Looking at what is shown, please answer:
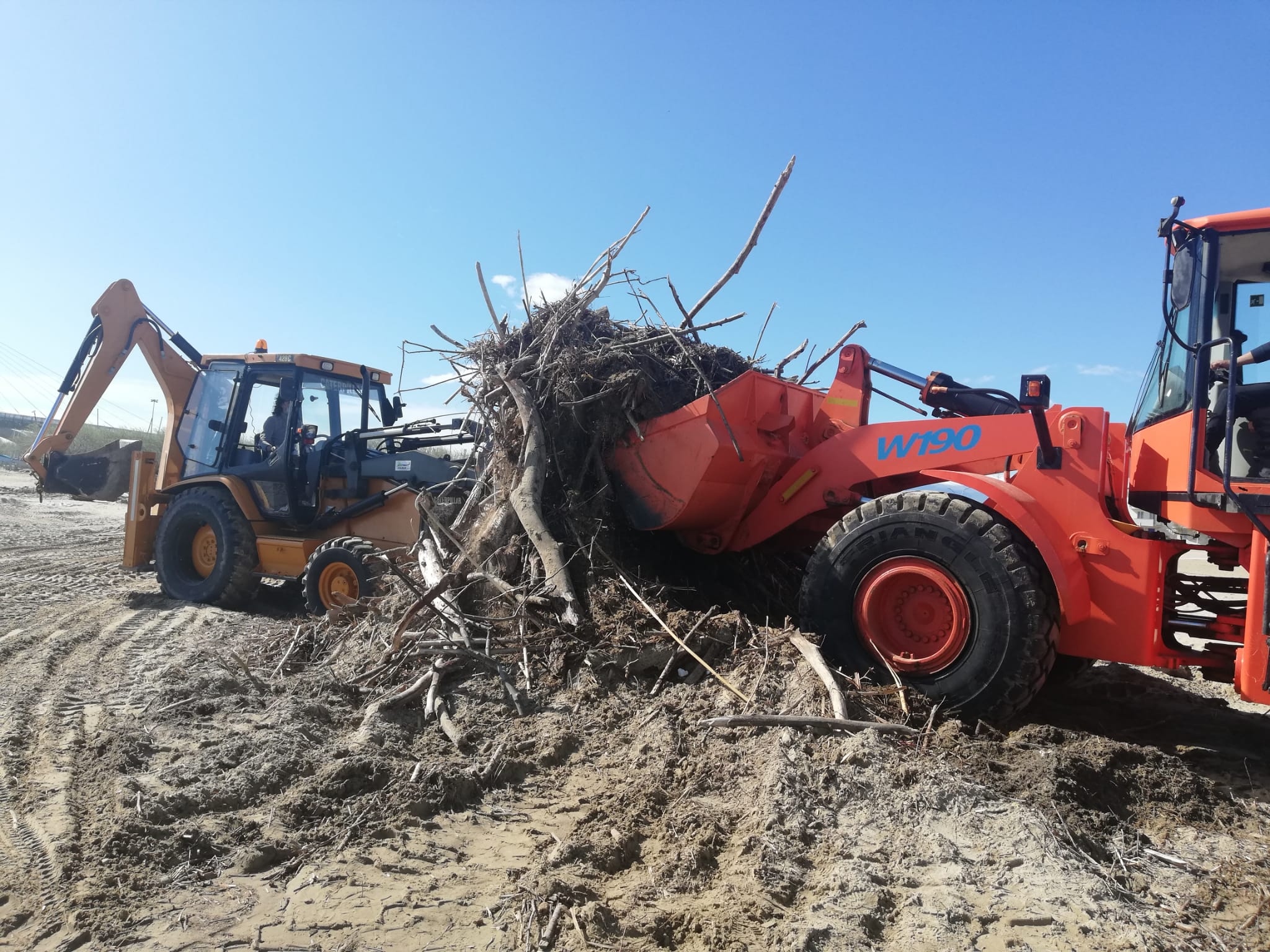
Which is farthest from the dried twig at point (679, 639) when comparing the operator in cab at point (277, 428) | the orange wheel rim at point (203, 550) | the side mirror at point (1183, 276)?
the orange wheel rim at point (203, 550)

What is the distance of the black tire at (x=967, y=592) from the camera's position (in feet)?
13.0

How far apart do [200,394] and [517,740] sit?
7.27 m

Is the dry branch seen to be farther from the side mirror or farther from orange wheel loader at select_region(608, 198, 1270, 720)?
the side mirror

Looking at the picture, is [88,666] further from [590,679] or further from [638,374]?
[638,374]

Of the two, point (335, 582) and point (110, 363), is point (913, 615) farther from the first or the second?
point (110, 363)

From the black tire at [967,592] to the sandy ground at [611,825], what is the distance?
0.79 ft

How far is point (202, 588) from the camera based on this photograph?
8.63 metres

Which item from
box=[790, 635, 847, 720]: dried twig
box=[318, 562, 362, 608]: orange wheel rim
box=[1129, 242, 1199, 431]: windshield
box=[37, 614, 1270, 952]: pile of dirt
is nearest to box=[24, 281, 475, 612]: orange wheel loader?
box=[318, 562, 362, 608]: orange wheel rim

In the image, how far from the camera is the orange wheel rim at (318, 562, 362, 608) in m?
7.52

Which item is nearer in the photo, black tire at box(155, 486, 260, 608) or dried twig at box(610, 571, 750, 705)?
dried twig at box(610, 571, 750, 705)

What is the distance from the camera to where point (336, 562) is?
298 inches

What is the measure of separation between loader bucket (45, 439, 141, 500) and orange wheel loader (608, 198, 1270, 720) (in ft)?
31.4

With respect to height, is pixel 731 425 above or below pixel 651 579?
above

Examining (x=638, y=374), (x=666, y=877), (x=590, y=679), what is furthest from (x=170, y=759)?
(x=638, y=374)
